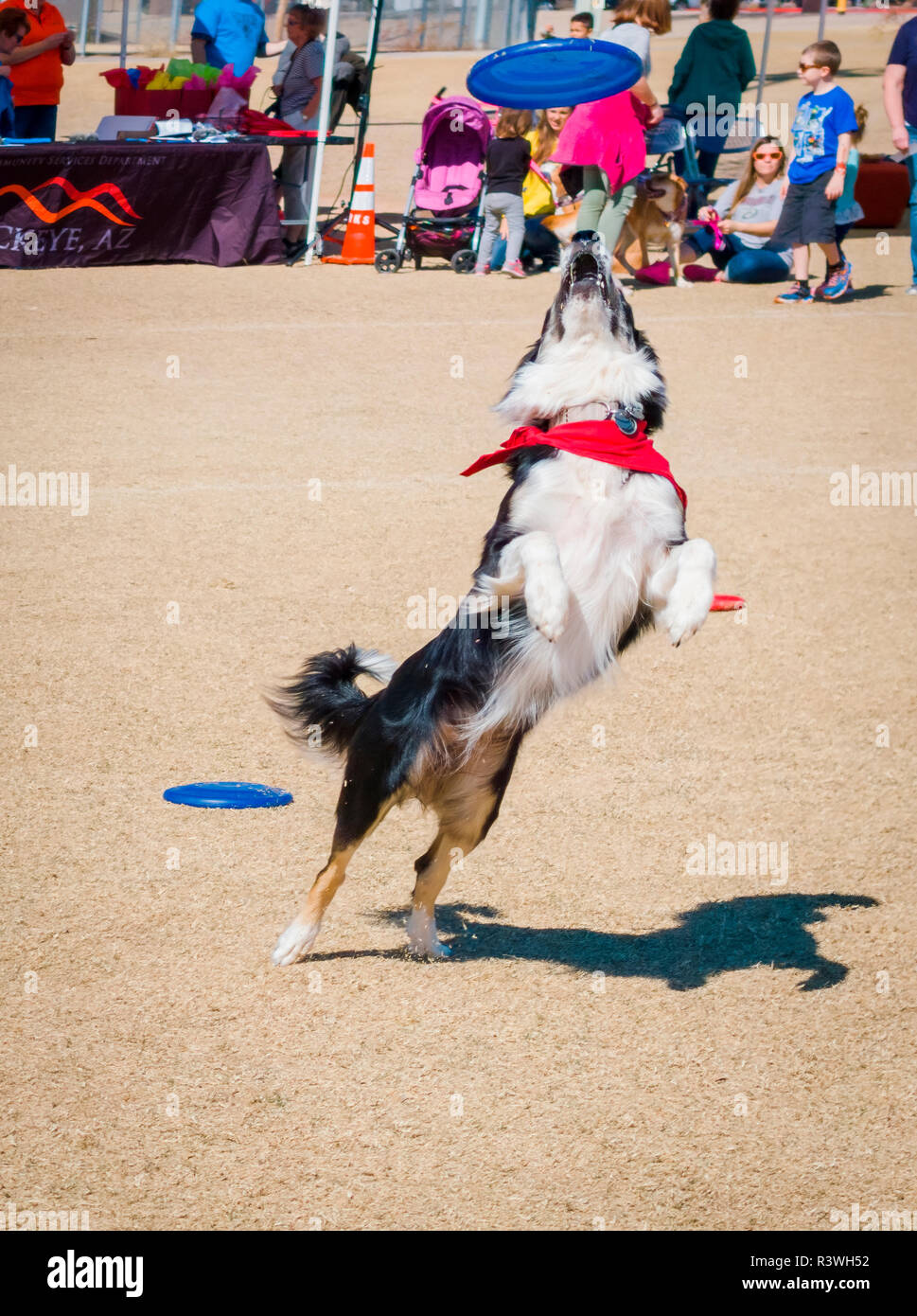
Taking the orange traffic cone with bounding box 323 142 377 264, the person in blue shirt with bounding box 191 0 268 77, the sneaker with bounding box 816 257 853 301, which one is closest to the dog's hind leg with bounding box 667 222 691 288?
the sneaker with bounding box 816 257 853 301

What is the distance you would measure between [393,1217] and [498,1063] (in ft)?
2.16

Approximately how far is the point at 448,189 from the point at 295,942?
12.2 meters

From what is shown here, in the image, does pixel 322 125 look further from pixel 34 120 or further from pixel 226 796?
pixel 226 796

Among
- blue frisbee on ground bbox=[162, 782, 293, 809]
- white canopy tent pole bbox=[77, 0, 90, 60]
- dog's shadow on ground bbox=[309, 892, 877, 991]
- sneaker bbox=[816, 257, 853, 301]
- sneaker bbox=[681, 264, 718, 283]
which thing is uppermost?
dog's shadow on ground bbox=[309, 892, 877, 991]

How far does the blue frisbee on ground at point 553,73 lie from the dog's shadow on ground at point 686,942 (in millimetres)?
4964

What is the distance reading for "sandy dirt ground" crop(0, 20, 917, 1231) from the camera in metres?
3.14

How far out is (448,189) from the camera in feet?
47.8

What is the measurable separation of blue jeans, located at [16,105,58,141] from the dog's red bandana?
1283cm

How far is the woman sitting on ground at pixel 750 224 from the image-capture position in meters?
13.9

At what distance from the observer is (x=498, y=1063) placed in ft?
11.5

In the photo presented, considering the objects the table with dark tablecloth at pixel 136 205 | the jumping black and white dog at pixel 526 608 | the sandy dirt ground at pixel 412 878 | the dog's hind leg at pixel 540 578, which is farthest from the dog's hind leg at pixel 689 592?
the table with dark tablecloth at pixel 136 205

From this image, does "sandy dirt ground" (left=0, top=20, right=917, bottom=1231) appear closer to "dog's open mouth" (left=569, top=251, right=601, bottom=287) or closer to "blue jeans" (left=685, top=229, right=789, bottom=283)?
"dog's open mouth" (left=569, top=251, right=601, bottom=287)

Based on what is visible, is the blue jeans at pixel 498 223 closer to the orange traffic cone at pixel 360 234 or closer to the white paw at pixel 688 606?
the orange traffic cone at pixel 360 234

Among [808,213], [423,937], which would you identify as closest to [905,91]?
[808,213]
